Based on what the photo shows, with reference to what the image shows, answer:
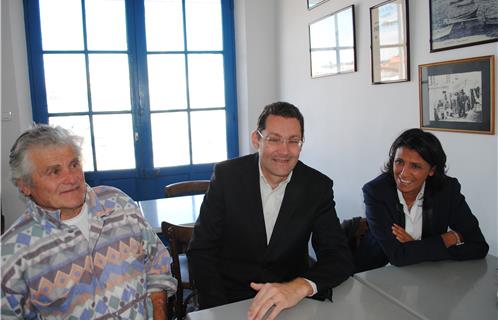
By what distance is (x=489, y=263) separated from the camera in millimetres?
1624

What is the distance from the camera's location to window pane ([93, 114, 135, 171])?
4051mm

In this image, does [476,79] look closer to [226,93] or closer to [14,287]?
[14,287]

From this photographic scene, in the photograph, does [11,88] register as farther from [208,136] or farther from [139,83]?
[208,136]

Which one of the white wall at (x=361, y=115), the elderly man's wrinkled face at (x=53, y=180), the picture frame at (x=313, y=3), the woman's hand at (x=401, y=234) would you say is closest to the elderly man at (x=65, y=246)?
the elderly man's wrinkled face at (x=53, y=180)

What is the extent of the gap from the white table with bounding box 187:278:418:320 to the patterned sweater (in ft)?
1.07

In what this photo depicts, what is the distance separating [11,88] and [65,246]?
2.86 m

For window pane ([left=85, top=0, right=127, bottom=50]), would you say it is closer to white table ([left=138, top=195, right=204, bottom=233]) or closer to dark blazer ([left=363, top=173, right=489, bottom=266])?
white table ([left=138, top=195, right=204, bottom=233])

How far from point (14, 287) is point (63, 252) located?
6.9 inches

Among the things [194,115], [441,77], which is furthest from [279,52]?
[441,77]

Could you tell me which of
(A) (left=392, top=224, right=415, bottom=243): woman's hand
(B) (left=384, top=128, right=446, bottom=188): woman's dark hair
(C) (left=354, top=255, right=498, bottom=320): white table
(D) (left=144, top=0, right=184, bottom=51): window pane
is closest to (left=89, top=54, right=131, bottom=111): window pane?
(D) (left=144, top=0, right=184, bottom=51): window pane

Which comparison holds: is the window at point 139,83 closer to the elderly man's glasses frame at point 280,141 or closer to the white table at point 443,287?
the elderly man's glasses frame at point 280,141

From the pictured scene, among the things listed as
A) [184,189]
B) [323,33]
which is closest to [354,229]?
[184,189]

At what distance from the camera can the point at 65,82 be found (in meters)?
3.90

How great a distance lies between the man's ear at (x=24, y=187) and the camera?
140cm
